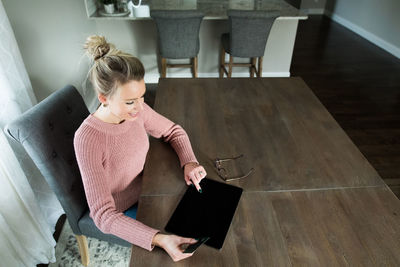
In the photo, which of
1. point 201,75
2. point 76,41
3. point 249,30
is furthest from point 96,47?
point 201,75

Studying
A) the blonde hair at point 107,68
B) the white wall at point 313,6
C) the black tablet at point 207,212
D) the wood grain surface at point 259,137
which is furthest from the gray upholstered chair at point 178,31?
the white wall at point 313,6

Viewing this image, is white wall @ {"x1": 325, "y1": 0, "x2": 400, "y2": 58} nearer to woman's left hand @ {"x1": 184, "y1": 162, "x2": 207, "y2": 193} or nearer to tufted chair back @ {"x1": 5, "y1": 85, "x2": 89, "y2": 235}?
woman's left hand @ {"x1": 184, "y1": 162, "x2": 207, "y2": 193}

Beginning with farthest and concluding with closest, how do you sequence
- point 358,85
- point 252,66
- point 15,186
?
point 358,85 < point 252,66 < point 15,186

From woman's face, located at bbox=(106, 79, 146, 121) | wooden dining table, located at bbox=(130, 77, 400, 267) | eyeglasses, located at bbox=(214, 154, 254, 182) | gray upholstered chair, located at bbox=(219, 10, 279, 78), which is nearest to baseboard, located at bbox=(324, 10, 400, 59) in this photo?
gray upholstered chair, located at bbox=(219, 10, 279, 78)

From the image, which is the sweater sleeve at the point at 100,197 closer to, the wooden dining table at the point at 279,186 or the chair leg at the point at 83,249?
the wooden dining table at the point at 279,186

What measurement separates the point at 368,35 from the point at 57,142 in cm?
568

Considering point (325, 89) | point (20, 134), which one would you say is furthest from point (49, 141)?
point (325, 89)

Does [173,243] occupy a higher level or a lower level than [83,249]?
higher

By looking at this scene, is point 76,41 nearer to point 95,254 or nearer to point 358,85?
point 95,254

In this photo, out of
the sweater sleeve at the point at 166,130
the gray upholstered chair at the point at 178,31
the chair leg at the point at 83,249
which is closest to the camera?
the sweater sleeve at the point at 166,130

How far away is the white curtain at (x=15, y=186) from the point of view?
1265mm

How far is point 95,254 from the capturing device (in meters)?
1.65

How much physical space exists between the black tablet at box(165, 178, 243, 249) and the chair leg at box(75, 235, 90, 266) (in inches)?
28.2

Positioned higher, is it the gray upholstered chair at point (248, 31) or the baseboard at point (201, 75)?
the gray upholstered chair at point (248, 31)
